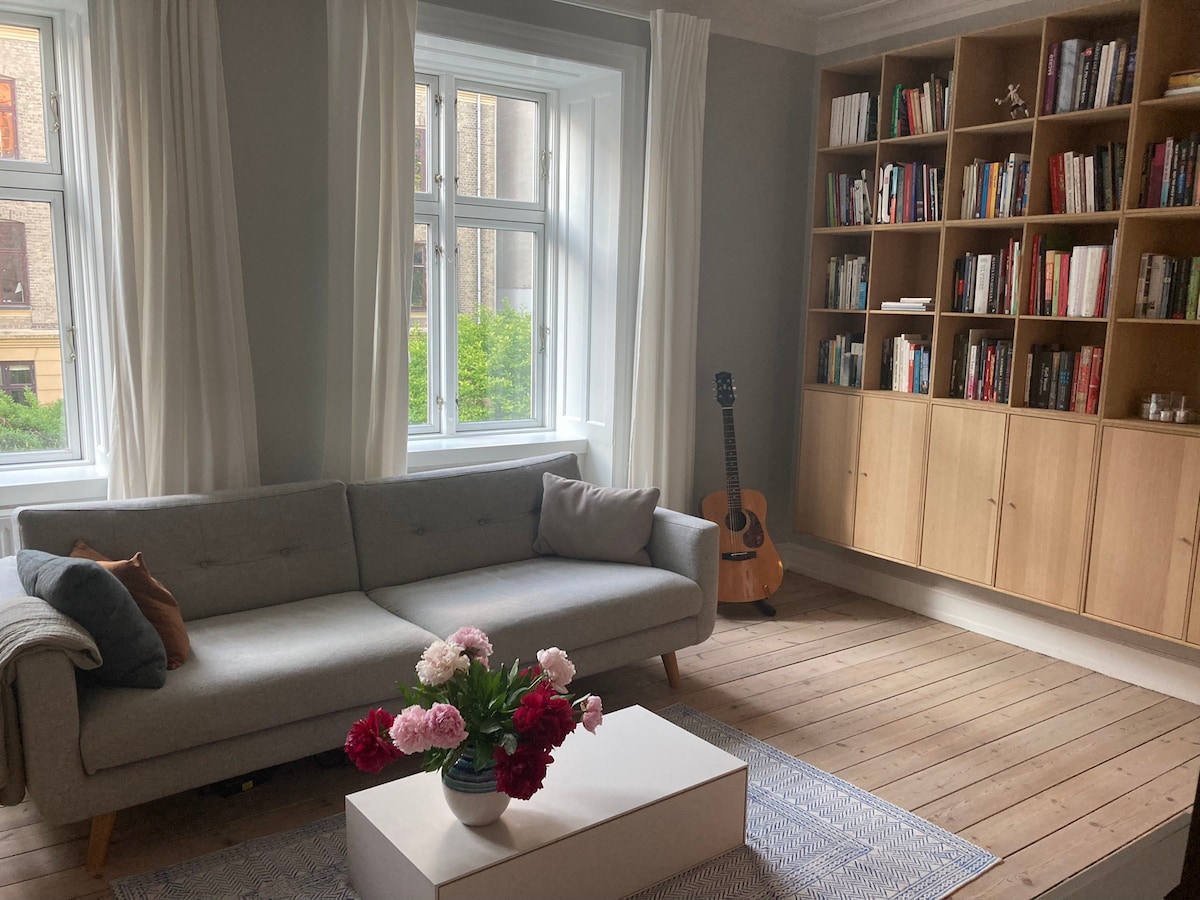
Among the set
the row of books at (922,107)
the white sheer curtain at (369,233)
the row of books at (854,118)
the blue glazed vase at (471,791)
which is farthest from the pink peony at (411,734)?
the row of books at (854,118)

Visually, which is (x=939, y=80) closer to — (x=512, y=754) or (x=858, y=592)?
(x=858, y=592)

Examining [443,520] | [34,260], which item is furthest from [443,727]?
[34,260]

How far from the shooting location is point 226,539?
2994 mm

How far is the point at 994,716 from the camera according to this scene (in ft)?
10.9

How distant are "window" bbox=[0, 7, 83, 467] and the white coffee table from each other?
207 centimetres

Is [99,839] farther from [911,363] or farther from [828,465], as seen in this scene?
[911,363]

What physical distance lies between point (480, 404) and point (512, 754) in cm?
274

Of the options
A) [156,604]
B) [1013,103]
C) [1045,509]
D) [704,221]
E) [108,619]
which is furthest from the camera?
[704,221]

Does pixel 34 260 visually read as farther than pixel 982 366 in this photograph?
No

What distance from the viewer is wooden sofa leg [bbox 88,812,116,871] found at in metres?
2.31

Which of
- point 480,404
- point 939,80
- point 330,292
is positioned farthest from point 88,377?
point 939,80

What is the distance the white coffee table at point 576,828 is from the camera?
6.43 feet

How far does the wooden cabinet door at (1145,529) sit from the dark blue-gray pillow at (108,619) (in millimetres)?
3134

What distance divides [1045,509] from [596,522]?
68.0 inches
